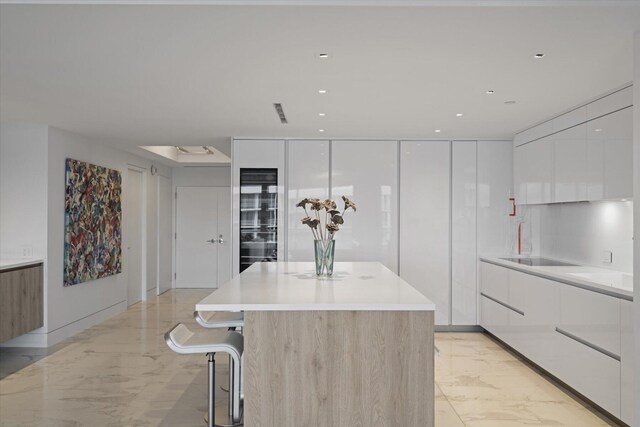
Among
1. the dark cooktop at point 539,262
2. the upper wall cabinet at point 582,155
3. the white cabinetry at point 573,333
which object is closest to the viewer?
the white cabinetry at point 573,333

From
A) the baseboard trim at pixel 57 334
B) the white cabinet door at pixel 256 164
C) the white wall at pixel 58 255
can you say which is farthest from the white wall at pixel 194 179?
the white cabinet door at pixel 256 164

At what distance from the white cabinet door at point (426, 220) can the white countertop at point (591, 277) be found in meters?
1.00

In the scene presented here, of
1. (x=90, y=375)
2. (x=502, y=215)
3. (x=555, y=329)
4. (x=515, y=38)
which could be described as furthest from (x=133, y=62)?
(x=502, y=215)

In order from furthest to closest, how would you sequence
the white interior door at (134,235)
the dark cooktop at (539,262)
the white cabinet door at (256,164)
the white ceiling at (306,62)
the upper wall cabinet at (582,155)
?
the white interior door at (134,235) → the white cabinet door at (256,164) → the dark cooktop at (539,262) → the upper wall cabinet at (582,155) → the white ceiling at (306,62)

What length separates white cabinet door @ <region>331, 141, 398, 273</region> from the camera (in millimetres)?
6262

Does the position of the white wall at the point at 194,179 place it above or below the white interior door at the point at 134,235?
above

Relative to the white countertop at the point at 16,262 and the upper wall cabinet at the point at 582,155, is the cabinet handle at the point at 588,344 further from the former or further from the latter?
the white countertop at the point at 16,262

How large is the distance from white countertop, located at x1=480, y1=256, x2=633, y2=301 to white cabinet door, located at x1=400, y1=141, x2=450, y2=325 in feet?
3.28

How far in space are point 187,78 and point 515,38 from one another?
2.07 meters

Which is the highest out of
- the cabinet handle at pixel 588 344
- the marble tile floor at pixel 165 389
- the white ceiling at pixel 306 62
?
the white ceiling at pixel 306 62

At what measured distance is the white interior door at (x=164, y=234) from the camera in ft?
30.1

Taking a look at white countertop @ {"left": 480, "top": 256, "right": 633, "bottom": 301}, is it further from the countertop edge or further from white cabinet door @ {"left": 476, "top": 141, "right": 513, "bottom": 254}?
the countertop edge

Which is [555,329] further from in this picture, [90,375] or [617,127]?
[90,375]

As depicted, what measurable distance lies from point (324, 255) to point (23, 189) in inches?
141
